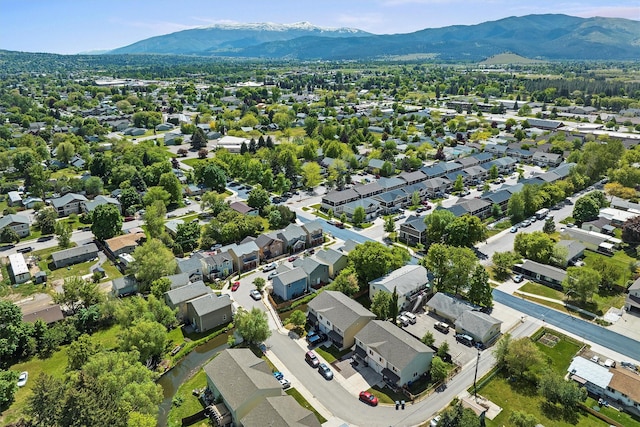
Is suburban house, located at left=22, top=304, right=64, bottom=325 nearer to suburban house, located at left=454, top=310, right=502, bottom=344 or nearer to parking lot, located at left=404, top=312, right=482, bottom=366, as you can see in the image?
parking lot, located at left=404, top=312, right=482, bottom=366

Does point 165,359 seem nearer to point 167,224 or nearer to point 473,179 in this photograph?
point 167,224

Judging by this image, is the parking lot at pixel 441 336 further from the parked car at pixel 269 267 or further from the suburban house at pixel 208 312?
the parked car at pixel 269 267

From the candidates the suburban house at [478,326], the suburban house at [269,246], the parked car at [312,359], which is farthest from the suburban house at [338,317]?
the suburban house at [269,246]

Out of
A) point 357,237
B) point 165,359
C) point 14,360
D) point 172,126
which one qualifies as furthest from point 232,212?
point 172,126

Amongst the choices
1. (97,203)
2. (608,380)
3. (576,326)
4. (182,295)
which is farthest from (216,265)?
(608,380)

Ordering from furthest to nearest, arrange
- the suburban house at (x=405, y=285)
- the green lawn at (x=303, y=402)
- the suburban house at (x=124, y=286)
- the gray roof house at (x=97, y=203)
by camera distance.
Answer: the gray roof house at (x=97, y=203) → the suburban house at (x=124, y=286) → the suburban house at (x=405, y=285) → the green lawn at (x=303, y=402)
